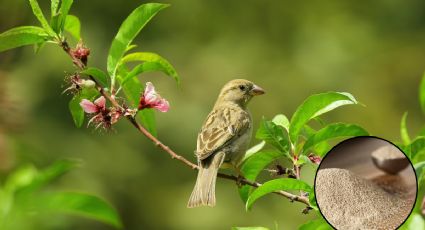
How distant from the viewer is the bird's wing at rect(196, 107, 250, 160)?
4.37 m

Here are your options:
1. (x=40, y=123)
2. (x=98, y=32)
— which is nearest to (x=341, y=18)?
(x=98, y=32)

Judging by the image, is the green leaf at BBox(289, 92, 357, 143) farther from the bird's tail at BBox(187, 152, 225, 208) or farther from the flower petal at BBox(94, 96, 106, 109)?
the bird's tail at BBox(187, 152, 225, 208)

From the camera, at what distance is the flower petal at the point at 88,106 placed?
306cm

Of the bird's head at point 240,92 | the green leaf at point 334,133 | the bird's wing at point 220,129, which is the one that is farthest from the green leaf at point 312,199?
the bird's head at point 240,92

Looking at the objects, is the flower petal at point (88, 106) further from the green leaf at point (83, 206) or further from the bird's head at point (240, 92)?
the bird's head at point (240, 92)

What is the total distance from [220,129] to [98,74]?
1.71 metres

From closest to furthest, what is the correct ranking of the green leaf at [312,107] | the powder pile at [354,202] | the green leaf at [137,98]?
the powder pile at [354,202]
the green leaf at [312,107]
the green leaf at [137,98]

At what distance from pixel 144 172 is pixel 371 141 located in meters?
12.0

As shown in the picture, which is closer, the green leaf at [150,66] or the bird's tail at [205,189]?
the green leaf at [150,66]

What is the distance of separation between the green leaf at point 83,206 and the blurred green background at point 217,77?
9653mm

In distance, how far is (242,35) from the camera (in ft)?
57.7

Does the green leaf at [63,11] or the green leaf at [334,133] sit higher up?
the green leaf at [63,11]

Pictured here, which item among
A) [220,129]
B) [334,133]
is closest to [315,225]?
[334,133]

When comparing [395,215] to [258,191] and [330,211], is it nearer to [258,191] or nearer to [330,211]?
[330,211]
